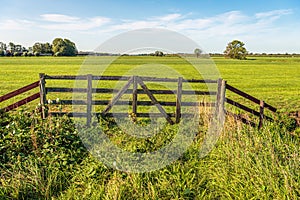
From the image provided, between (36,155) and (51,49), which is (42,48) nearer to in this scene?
(51,49)

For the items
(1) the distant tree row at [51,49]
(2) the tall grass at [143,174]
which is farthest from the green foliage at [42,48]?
(2) the tall grass at [143,174]

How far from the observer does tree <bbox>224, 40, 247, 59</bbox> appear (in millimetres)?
91188

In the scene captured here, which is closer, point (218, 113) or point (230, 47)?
point (218, 113)

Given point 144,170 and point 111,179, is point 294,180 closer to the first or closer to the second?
point 144,170

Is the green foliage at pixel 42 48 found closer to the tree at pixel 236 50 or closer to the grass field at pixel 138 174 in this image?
the tree at pixel 236 50

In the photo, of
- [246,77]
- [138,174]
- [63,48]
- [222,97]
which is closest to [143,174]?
[138,174]

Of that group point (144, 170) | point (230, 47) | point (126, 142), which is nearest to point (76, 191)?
point (144, 170)

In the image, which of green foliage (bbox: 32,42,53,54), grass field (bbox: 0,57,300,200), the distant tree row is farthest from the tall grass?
green foliage (bbox: 32,42,53,54)

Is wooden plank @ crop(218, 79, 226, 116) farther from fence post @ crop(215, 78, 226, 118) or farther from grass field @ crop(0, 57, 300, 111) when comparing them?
grass field @ crop(0, 57, 300, 111)

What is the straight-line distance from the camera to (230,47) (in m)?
97.4

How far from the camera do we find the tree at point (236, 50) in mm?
91188

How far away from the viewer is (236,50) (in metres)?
93.1

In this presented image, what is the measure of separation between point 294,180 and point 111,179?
2877 millimetres

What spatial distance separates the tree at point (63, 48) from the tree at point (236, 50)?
50914 mm
